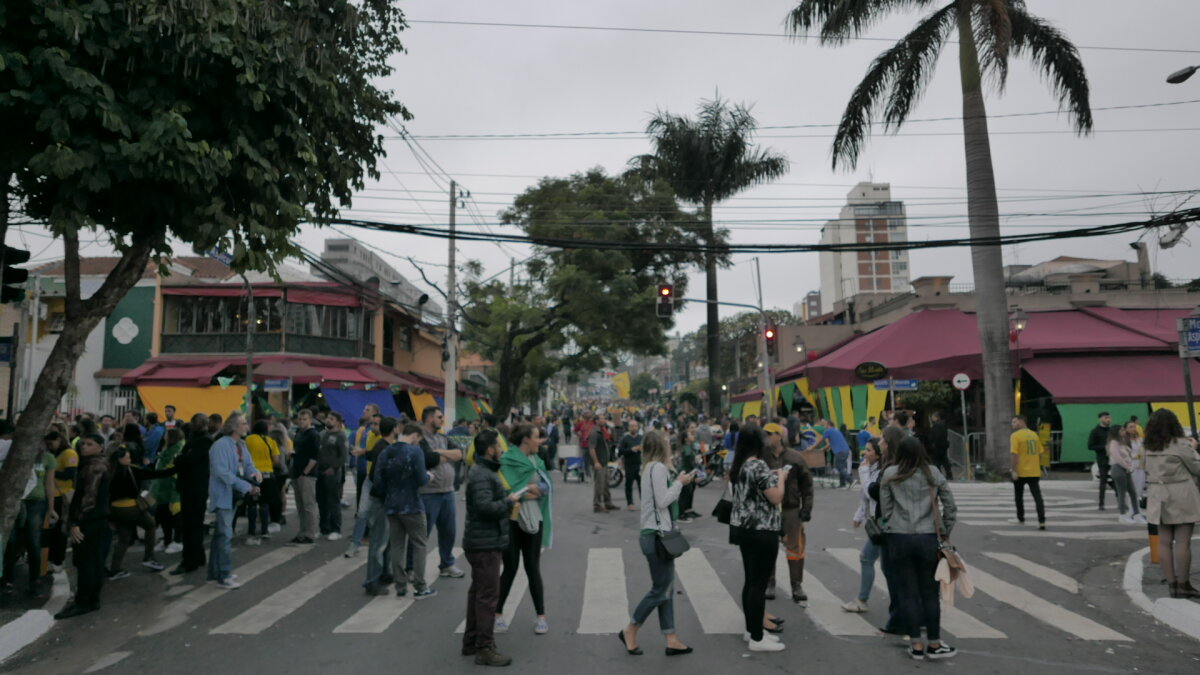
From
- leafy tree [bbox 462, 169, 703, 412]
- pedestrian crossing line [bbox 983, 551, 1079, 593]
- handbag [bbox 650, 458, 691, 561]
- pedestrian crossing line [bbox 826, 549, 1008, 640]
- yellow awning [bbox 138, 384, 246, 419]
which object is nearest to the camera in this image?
handbag [bbox 650, 458, 691, 561]

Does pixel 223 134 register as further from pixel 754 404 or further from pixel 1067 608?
pixel 754 404

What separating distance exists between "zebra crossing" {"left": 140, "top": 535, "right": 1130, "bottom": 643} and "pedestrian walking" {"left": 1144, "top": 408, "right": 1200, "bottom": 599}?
97cm

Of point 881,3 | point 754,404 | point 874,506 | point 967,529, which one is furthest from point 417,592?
point 754,404

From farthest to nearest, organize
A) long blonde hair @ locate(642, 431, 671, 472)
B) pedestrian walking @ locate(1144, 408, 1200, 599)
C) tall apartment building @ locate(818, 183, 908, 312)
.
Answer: tall apartment building @ locate(818, 183, 908, 312)
pedestrian walking @ locate(1144, 408, 1200, 599)
long blonde hair @ locate(642, 431, 671, 472)

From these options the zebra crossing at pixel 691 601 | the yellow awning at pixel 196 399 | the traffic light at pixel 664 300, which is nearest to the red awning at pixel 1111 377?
the traffic light at pixel 664 300

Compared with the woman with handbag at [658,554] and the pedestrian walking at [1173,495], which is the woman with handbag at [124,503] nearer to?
the woman with handbag at [658,554]

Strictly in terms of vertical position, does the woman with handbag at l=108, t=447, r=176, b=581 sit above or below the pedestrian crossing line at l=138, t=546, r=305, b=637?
above

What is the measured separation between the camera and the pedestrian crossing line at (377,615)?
7.24 metres

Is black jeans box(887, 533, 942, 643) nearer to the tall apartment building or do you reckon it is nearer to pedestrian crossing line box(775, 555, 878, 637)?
pedestrian crossing line box(775, 555, 878, 637)

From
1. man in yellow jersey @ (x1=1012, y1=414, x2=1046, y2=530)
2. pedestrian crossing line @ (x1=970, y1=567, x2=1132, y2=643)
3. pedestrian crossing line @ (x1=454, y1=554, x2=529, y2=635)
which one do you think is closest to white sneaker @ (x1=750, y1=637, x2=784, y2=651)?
pedestrian crossing line @ (x1=454, y1=554, x2=529, y2=635)

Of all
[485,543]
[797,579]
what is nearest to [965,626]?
[797,579]

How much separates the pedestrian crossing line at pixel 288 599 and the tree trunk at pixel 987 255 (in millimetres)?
17256

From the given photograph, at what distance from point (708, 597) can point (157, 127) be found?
692cm

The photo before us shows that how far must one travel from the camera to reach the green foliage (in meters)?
7.04
